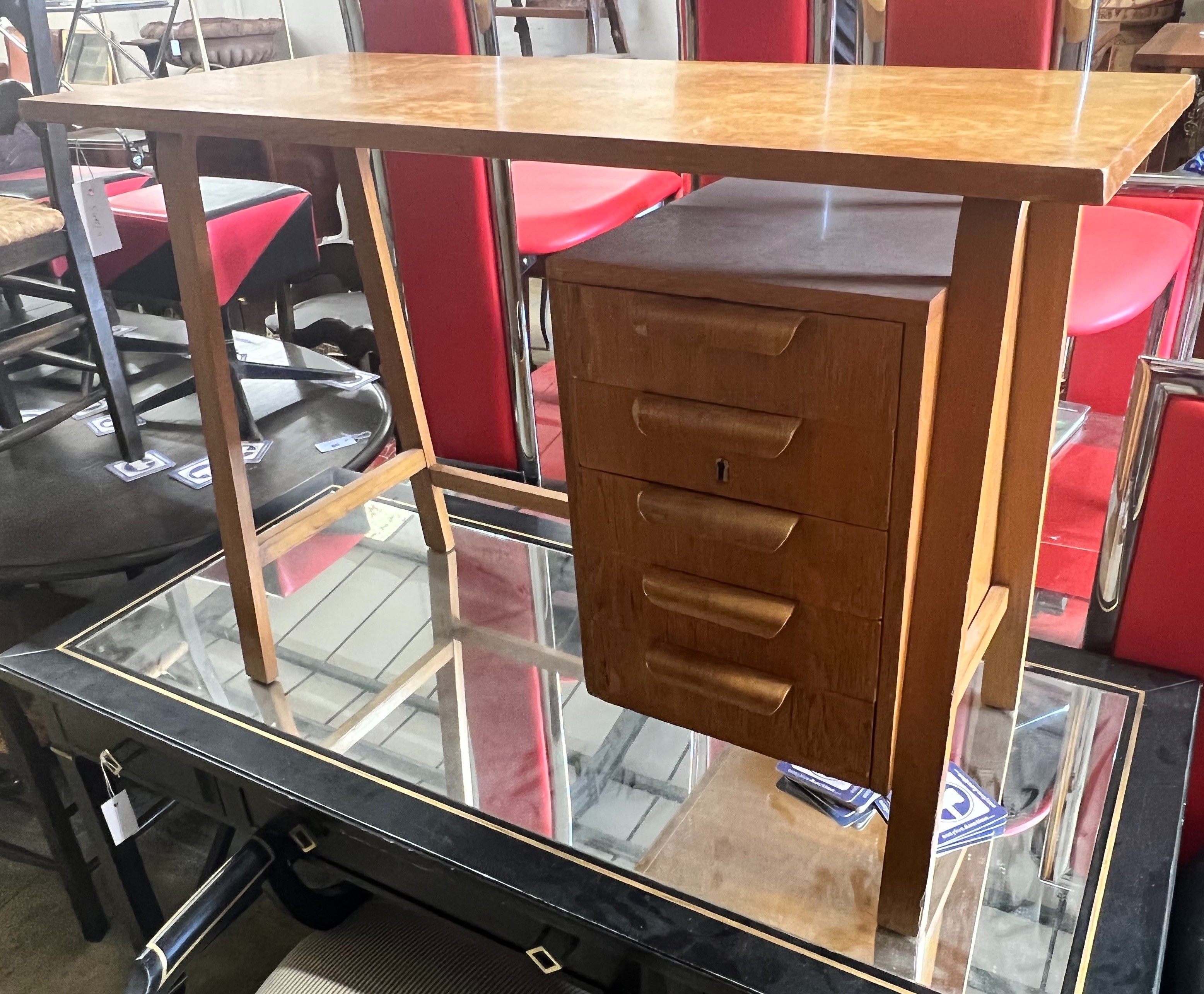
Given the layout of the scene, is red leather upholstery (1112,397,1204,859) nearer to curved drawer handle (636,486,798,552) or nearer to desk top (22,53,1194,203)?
desk top (22,53,1194,203)

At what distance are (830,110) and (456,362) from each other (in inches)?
39.3

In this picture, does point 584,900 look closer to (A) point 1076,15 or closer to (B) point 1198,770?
(B) point 1198,770

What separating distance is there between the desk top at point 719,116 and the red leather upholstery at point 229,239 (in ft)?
3.22

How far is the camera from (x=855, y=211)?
0.87m

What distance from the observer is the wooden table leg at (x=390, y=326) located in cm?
126

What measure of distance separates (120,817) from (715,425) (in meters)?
1.05

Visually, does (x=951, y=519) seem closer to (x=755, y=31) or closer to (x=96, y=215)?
(x=755, y=31)

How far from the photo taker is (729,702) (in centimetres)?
89

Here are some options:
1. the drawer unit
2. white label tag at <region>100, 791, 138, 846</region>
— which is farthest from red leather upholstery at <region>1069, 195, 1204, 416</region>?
white label tag at <region>100, 791, 138, 846</region>

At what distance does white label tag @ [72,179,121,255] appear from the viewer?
1.73m

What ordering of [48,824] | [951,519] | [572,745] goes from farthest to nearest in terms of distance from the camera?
[48,824] → [572,745] → [951,519]

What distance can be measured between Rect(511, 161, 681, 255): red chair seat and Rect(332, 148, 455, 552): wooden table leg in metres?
0.22

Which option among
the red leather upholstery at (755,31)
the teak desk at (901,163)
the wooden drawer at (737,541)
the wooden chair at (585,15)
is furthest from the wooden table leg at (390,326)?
the wooden chair at (585,15)

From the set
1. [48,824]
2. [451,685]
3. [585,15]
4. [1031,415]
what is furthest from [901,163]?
[585,15]
